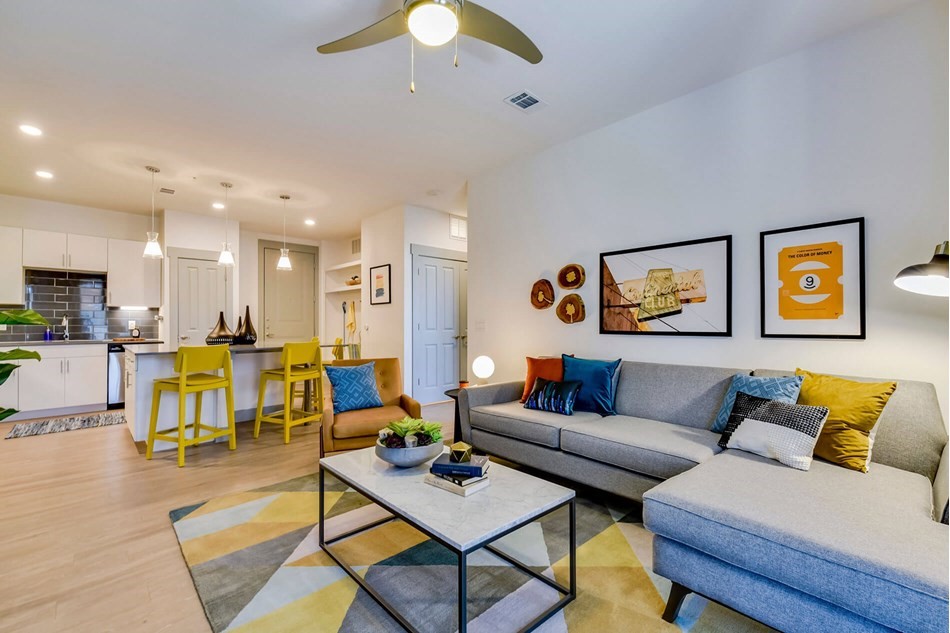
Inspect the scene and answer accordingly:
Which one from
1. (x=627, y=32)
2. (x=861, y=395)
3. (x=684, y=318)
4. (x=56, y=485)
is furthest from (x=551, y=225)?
(x=56, y=485)

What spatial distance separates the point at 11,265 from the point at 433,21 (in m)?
6.23

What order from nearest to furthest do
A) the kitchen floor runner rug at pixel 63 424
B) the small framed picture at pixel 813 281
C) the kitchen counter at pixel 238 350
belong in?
A: 1. the small framed picture at pixel 813 281
2. the kitchen counter at pixel 238 350
3. the kitchen floor runner rug at pixel 63 424

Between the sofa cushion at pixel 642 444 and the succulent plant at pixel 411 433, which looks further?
the sofa cushion at pixel 642 444

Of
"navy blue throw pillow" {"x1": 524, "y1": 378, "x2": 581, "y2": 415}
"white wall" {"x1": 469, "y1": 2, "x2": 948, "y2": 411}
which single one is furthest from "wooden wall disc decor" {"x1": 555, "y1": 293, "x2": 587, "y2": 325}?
"navy blue throw pillow" {"x1": 524, "y1": 378, "x2": 581, "y2": 415}

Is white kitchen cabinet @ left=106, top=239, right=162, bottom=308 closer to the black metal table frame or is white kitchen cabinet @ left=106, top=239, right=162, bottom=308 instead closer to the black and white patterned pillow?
the black metal table frame

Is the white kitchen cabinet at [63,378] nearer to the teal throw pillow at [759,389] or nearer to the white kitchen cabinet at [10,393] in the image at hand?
the white kitchen cabinet at [10,393]

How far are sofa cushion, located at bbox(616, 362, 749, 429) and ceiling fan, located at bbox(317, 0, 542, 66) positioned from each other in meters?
2.15

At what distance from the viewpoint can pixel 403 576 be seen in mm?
1882

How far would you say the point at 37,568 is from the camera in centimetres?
195

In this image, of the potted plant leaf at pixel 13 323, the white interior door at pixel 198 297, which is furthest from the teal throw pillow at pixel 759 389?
the white interior door at pixel 198 297

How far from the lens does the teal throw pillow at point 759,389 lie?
2.21m

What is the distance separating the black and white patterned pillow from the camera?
6.13ft

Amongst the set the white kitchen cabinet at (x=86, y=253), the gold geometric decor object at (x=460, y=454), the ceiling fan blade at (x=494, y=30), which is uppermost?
the ceiling fan blade at (x=494, y=30)

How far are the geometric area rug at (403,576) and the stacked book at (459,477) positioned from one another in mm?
447
